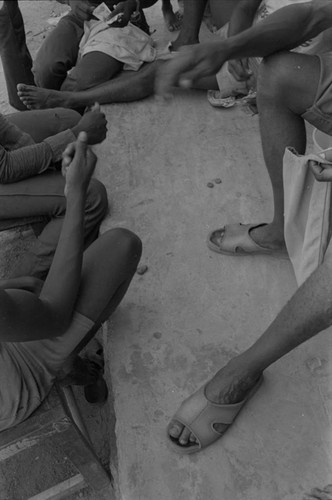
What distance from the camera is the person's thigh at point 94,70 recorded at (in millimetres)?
3199

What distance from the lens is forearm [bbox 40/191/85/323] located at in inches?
66.2

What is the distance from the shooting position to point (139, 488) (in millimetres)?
1617

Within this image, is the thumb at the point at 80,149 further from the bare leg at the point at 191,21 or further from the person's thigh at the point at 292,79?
the bare leg at the point at 191,21

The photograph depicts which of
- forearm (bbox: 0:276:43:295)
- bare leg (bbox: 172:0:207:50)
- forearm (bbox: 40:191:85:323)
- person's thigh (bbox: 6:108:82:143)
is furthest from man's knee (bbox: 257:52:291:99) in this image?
bare leg (bbox: 172:0:207:50)

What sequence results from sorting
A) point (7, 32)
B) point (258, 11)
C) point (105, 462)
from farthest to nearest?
point (7, 32) < point (258, 11) < point (105, 462)

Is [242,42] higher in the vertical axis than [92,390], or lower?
higher

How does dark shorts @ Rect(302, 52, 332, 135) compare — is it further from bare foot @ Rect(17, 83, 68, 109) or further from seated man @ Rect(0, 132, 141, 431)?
bare foot @ Rect(17, 83, 68, 109)

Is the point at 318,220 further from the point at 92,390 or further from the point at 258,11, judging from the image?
the point at 258,11

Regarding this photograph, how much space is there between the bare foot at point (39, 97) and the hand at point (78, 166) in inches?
45.9

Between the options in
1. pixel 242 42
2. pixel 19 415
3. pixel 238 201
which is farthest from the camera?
pixel 238 201

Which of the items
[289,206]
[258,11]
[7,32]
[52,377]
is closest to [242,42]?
[289,206]

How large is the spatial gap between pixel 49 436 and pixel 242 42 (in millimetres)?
1373

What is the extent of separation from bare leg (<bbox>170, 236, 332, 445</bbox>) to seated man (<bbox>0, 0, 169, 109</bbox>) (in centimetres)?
191

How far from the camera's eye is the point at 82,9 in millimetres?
3389
